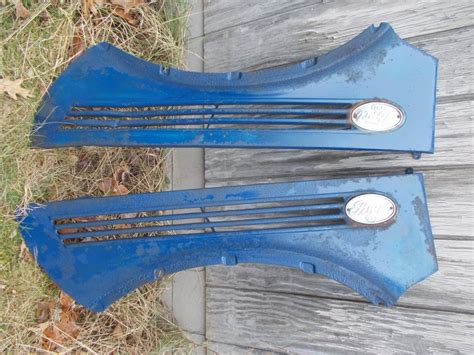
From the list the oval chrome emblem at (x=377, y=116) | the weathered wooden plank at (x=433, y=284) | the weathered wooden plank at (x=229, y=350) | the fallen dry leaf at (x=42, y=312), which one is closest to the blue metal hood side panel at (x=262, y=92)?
the oval chrome emblem at (x=377, y=116)

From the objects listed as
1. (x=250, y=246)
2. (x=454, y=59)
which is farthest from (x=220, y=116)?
(x=454, y=59)

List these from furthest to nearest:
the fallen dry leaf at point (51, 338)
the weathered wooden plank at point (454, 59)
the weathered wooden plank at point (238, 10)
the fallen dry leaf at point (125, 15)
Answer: the fallen dry leaf at point (125, 15) → the fallen dry leaf at point (51, 338) → the weathered wooden plank at point (238, 10) → the weathered wooden plank at point (454, 59)

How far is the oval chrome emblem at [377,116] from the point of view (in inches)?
54.8

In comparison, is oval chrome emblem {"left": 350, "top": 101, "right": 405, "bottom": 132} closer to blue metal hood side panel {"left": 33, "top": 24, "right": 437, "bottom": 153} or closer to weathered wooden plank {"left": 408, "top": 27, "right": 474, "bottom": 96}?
blue metal hood side panel {"left": 33, "top": 24, "right": 437, "bottom": 153}

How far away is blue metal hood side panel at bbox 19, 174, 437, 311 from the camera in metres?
1.41

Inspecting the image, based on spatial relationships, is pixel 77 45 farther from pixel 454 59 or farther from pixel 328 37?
pixel 454 59

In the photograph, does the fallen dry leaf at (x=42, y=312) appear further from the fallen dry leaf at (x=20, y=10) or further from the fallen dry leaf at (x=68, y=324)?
the fallen dry leaf at (x=20, y=10)

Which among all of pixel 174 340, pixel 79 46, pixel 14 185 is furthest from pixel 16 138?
pixel 174 340

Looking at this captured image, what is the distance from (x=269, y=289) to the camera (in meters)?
1.90

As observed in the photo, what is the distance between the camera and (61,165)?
203cm

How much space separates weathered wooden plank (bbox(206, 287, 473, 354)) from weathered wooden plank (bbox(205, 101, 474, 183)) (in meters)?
0.41

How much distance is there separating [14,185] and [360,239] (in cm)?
117

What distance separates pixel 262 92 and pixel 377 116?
0.32 meters

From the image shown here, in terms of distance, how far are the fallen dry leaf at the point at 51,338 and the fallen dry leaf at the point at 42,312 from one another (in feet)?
0.12
